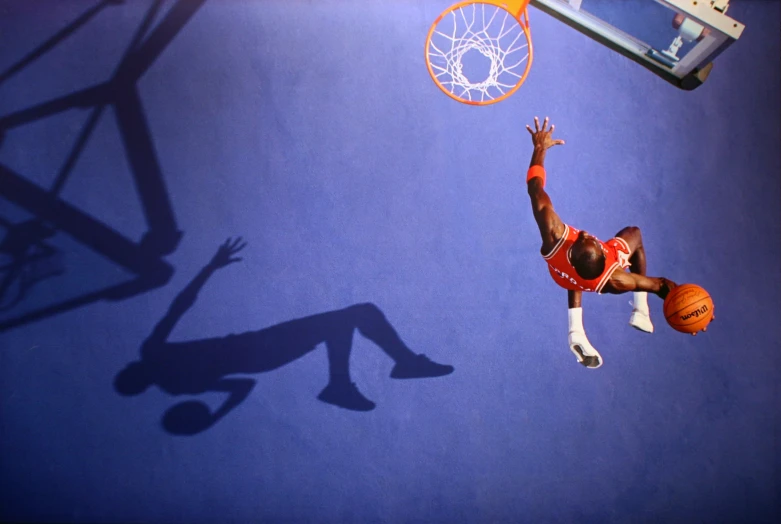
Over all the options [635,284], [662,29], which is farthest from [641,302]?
[662,29]

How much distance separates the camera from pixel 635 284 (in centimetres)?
340

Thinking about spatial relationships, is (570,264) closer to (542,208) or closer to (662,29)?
(542,208)

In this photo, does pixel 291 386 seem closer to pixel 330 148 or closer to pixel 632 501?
pixel 330 148

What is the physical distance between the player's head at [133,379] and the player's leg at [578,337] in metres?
2.89

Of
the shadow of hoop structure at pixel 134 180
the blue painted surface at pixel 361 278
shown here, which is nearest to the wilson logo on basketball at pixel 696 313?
the blue painted surface at pixel 361 278

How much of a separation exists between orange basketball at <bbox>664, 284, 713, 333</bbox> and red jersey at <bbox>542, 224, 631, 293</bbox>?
0.37 metres

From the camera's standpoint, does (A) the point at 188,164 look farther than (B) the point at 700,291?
Yes

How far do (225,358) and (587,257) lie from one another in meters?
2.50

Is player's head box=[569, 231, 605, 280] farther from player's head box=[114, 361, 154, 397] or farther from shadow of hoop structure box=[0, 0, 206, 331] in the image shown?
player's head box=[114, 361, 154, 397]

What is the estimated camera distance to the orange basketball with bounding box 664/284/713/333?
3230mm

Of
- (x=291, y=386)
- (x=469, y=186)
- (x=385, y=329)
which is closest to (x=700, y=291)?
(x=469, y=186)

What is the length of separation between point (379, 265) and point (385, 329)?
448 mm

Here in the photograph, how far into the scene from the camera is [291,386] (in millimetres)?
3951

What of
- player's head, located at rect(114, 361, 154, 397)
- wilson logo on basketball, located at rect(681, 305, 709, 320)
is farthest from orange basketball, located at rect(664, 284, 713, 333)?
player's head, located at rect(114, 361, 154, 397)
